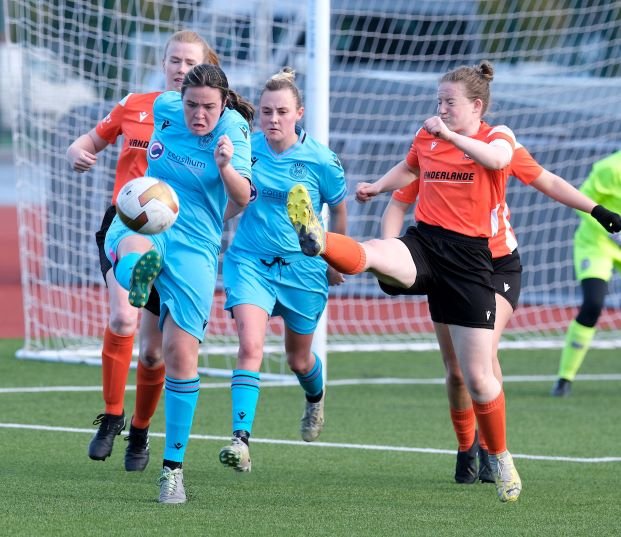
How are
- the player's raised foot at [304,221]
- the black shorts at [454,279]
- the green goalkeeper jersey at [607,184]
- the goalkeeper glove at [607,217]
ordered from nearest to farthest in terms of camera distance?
the player's raised foot at [304,221] < the black shorts at [454,279] < the goalkeeper glove at [607,217] < the green goalkeeper jersey at [607,184]

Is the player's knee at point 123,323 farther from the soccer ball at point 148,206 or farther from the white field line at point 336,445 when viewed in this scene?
the soccer ball at point 148,206

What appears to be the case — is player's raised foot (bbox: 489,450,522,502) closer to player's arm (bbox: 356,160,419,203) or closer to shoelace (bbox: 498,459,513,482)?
shoelace (bbox: 498,459,513,482)

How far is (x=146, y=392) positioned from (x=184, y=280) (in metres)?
1.06

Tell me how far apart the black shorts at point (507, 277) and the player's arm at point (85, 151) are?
2019 mm

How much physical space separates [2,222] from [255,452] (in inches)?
847

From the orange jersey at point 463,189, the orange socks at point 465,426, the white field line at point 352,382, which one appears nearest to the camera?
the orange jersey at point 463,189

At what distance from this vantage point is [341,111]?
13.3 meters

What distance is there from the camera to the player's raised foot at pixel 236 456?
17.7ft

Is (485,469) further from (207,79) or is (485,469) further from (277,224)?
(207,79)

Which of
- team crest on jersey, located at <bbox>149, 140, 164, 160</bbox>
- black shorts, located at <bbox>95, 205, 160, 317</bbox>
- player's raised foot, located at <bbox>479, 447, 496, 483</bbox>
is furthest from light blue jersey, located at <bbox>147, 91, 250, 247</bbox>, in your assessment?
player's raised foot, located at <bbox>479, 447, 496, 483</bbox>

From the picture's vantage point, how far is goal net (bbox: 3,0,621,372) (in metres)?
10.8

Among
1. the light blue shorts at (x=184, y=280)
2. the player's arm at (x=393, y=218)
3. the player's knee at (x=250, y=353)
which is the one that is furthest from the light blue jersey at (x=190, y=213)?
the player's arm at (x=393, y=218)

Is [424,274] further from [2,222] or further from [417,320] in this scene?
[2,222]

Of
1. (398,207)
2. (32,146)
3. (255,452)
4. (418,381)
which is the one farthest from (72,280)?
(398,207)
